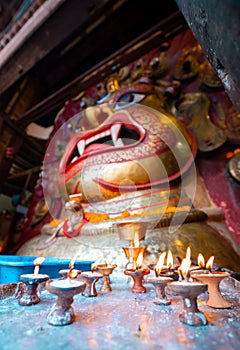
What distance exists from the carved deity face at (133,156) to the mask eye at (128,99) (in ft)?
0.08

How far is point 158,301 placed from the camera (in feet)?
2.10

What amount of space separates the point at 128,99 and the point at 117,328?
2373 mm

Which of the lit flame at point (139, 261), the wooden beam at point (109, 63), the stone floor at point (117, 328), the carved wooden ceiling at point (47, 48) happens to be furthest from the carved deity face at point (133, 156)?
the stone floor at point (117, 328)

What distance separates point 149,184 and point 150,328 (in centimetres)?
156

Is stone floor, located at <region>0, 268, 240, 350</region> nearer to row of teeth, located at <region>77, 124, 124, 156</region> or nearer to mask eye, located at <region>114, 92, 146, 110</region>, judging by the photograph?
row of teeth, located at <region>77, 124, 124, 156</region>

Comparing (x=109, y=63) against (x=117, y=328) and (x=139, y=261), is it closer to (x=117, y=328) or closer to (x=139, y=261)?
(x=139, y=261)

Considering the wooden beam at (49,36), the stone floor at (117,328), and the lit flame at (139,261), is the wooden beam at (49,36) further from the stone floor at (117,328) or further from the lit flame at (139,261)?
the stone floor at (117,328)

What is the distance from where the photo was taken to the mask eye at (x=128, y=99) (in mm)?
2393

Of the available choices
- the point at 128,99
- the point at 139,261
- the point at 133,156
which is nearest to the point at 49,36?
the point at 128,99

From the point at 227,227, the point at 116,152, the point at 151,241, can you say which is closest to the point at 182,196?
the point at 227,227

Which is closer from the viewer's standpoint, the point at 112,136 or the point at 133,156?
the point at 133,156

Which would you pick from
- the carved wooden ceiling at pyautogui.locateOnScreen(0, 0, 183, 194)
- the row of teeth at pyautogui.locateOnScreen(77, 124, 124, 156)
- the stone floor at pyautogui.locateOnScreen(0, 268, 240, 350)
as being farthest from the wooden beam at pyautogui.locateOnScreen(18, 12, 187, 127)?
the stone floor at pyautogui.locateOnScreen(0, 268, 240, 350)

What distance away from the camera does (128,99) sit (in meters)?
2.46

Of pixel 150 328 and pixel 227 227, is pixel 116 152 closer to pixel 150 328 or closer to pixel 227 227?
pixel 227 227
